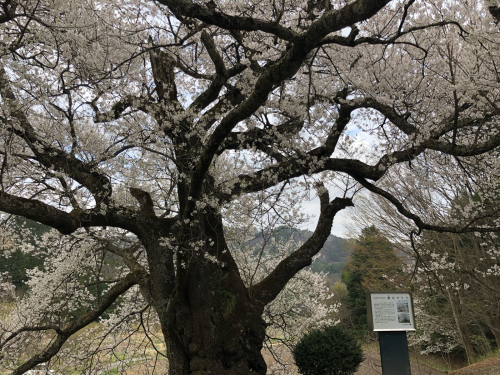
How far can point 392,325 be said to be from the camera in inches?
217

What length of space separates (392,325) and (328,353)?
3.89 feet

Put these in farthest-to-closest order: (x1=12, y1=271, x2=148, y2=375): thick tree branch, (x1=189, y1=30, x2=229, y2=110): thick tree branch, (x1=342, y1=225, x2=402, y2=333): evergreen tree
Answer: (x1=342, y1=225, x2=402, y2=333): evergreen tree, (x1=12, y1=271, x2=148, y2=375): thick tree branch, (x1=189, y1=30, x2=229, y2=110): thick tree branch

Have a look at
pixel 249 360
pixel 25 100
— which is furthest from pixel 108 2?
pixel 249 360

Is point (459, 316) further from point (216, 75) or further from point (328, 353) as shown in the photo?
point (216, 75)

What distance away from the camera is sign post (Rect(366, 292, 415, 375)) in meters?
5.35

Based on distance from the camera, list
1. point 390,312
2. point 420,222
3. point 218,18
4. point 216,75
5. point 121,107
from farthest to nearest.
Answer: point 390,312 < point 121,107 < point 420,222 < point 216,75 < point 218,18

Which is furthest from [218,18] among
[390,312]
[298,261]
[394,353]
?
[394,353]

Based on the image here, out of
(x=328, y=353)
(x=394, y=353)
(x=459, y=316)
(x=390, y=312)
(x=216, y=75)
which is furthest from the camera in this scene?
(x=459, y=316)

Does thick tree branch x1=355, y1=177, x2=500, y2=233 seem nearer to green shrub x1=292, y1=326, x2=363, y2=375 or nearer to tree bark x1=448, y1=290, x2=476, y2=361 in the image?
green shrub x1=292, y1=326, x2=363, y2=375

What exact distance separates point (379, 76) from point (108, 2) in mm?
4183

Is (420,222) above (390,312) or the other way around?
above

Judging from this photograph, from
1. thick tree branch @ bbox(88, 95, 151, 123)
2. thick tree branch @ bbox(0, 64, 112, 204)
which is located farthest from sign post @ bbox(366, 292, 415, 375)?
thick tree branch @ bbox(88, 95, 151, 123)

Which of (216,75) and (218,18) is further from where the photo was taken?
(216,75)

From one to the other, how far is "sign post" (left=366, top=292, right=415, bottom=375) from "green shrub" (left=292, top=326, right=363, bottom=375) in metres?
0.44
